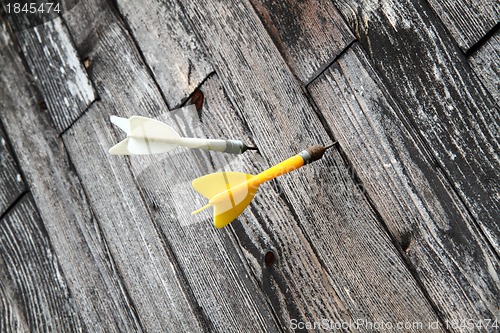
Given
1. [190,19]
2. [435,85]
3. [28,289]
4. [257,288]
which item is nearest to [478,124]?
[435,85]

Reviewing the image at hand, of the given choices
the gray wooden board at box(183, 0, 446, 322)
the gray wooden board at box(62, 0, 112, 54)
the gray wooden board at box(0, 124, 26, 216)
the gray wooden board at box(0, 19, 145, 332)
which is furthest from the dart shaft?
the gray wooden board at box(0, 124, 26, 216)

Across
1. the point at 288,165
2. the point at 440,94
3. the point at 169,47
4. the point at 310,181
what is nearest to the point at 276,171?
the point at 288,165

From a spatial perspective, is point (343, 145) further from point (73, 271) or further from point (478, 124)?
point (73, 271)

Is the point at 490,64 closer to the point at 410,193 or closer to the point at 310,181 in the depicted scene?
the point at 410,193

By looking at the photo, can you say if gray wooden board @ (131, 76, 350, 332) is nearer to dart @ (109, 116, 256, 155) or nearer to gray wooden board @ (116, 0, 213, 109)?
gray wooden board @ (116, 0, 213, 109)

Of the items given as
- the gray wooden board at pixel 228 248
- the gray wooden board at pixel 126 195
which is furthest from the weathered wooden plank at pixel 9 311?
the gray wooden board at pixel 228 248
